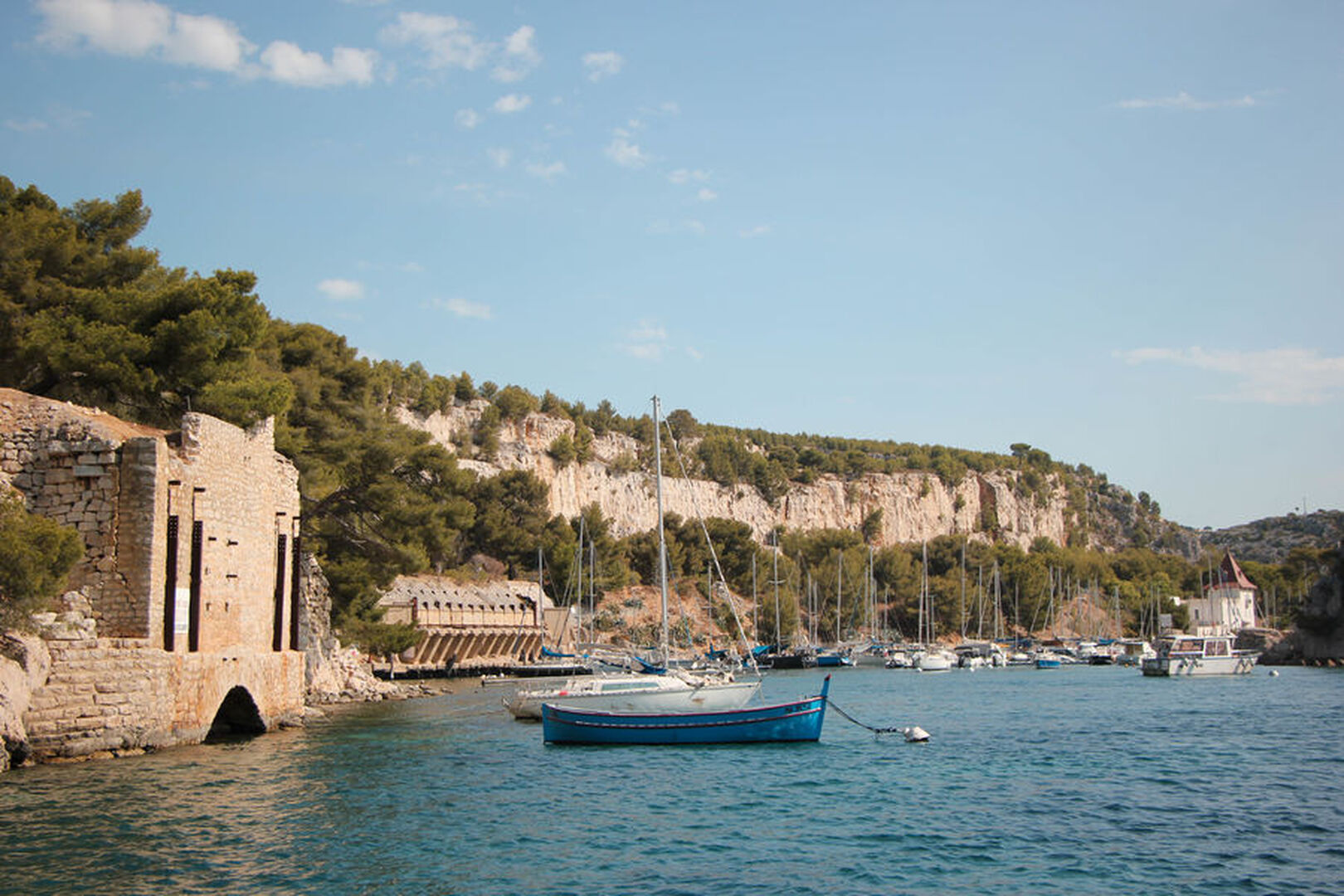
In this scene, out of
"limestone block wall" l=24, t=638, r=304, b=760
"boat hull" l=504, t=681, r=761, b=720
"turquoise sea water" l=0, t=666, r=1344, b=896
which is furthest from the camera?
"boat hull" l=504, t=681, r=761, b=720

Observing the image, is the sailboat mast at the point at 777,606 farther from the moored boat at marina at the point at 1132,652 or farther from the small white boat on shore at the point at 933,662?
the moored boat at marina at the point at 1132,652

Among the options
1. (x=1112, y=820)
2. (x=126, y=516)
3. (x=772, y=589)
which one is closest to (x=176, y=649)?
(x=126, y=516)

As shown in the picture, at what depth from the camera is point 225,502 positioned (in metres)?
19.6

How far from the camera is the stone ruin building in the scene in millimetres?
15500

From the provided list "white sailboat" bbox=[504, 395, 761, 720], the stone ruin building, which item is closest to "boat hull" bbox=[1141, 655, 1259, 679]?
"white sailboat" bbox=[504, 395, 761, 720]

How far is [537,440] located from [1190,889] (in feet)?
247

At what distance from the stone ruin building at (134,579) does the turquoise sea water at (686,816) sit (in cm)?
73

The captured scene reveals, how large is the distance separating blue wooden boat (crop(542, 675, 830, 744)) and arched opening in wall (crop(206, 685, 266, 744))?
5.64m

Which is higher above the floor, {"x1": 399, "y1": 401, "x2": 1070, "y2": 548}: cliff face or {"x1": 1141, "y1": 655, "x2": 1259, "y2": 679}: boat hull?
{"x1": 399, "y1": 401, "x2": 1070, "y2": 548}: cliff face

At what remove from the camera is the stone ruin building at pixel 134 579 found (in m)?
15.5

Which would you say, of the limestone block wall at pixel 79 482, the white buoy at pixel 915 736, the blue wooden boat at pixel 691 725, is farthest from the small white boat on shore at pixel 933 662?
the limestone block wall at pixel 79 482

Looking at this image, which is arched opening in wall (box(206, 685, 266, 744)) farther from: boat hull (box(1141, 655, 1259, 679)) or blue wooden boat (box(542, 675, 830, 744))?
boat hull (box(1141, 655, 1259, 679))

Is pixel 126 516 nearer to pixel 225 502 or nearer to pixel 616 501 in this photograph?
pixel 225 502

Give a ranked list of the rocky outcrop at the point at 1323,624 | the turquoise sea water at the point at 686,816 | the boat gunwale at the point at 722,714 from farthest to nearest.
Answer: the rocky outcrop at the point at 1323,624 < the boat gunwale at the point at 722,714 < the turquoise sea water at the point at 686,816
